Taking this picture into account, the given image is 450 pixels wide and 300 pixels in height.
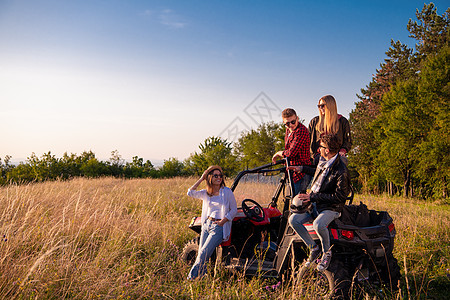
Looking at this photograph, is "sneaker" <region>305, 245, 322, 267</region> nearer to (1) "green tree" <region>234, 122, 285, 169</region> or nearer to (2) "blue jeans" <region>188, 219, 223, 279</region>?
(2) "blue jeans" <region>188, 219, 223, 279</region>

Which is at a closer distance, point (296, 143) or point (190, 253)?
point (296, 143)

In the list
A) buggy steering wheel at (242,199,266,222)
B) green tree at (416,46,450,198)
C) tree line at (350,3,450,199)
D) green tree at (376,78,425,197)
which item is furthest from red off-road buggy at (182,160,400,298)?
green tree at (376,78,425,197)

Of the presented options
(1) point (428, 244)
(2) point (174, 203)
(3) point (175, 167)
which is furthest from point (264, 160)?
(1) point (428, 244)

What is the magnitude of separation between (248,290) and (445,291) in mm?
3050

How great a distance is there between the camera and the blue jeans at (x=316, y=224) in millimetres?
3463

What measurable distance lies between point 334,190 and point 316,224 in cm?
45

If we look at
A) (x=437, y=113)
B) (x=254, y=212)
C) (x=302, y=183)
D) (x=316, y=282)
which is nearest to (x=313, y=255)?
(x=316, y=282)

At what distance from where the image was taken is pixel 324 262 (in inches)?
136

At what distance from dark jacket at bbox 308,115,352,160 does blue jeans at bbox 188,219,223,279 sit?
1.84 meters

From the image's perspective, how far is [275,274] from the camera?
A: 13.5 feet

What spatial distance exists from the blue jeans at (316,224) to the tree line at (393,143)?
47.0 feet

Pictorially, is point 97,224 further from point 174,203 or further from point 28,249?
point 174,203

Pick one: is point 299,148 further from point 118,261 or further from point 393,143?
point 393,143

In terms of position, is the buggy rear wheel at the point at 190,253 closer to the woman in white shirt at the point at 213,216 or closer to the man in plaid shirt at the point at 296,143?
the woman in white shirt at the point at 213,216
